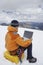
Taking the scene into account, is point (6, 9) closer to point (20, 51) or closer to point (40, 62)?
point (20, 51)

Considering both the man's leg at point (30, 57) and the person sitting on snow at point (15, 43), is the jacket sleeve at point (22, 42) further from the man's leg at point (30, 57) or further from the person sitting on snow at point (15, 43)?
the man's leg at point (30, 57)

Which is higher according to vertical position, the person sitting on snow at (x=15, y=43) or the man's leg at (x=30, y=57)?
the person sitting on snow at (x=15, y=43)

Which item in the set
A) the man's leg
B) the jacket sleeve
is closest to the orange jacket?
the jacket sleeve

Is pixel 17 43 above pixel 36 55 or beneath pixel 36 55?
above

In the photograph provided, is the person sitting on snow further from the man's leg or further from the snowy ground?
the snowy ground

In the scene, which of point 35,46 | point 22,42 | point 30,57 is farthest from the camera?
point 35,46

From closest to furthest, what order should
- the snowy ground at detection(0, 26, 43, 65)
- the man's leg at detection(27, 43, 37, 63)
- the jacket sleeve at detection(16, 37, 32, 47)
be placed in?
the jacket sleeve at detection(16, 37, 32, 47)
the man's leg at detection(27, 43, 37, 63)
the snowy ground at detection(0, 26, 43, 65)

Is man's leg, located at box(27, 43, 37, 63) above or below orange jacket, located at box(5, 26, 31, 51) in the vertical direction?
below

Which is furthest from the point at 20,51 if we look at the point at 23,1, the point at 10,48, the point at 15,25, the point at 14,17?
the point at 23,1

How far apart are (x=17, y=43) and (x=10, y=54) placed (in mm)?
203

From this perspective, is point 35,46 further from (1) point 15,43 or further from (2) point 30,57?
(1) point 15,43

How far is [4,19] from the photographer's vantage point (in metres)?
2.17

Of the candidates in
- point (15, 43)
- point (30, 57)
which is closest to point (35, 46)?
point (30, 57)

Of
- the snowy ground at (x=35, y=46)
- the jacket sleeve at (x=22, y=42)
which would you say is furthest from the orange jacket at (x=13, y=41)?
the snowy ground at (x=35, y=46)
